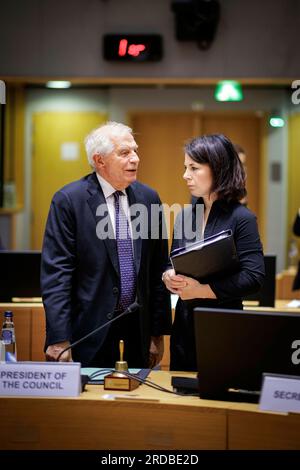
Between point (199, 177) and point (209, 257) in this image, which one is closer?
point (209, 257)

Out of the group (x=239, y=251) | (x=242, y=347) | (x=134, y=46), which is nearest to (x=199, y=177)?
(x=239, y=251)

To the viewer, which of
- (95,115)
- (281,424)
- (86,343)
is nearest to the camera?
(281,424)

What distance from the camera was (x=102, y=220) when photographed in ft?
8.87

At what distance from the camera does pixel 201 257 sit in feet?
→ 7.54

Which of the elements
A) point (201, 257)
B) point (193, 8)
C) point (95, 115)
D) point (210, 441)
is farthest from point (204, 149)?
point (95, 115)

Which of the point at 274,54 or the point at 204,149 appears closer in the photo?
the point at 204,149

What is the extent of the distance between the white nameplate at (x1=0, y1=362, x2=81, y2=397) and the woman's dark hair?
846mm

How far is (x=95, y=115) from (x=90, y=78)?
6.33 feet

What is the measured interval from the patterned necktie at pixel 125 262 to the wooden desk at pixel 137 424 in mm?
668

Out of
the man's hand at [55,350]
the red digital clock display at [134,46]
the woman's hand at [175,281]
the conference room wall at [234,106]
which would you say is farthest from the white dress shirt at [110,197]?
the conference room wall at [234,106]

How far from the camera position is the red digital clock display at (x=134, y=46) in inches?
219

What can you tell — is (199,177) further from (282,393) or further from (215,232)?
(282,393)

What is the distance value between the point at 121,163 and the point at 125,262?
384mm
